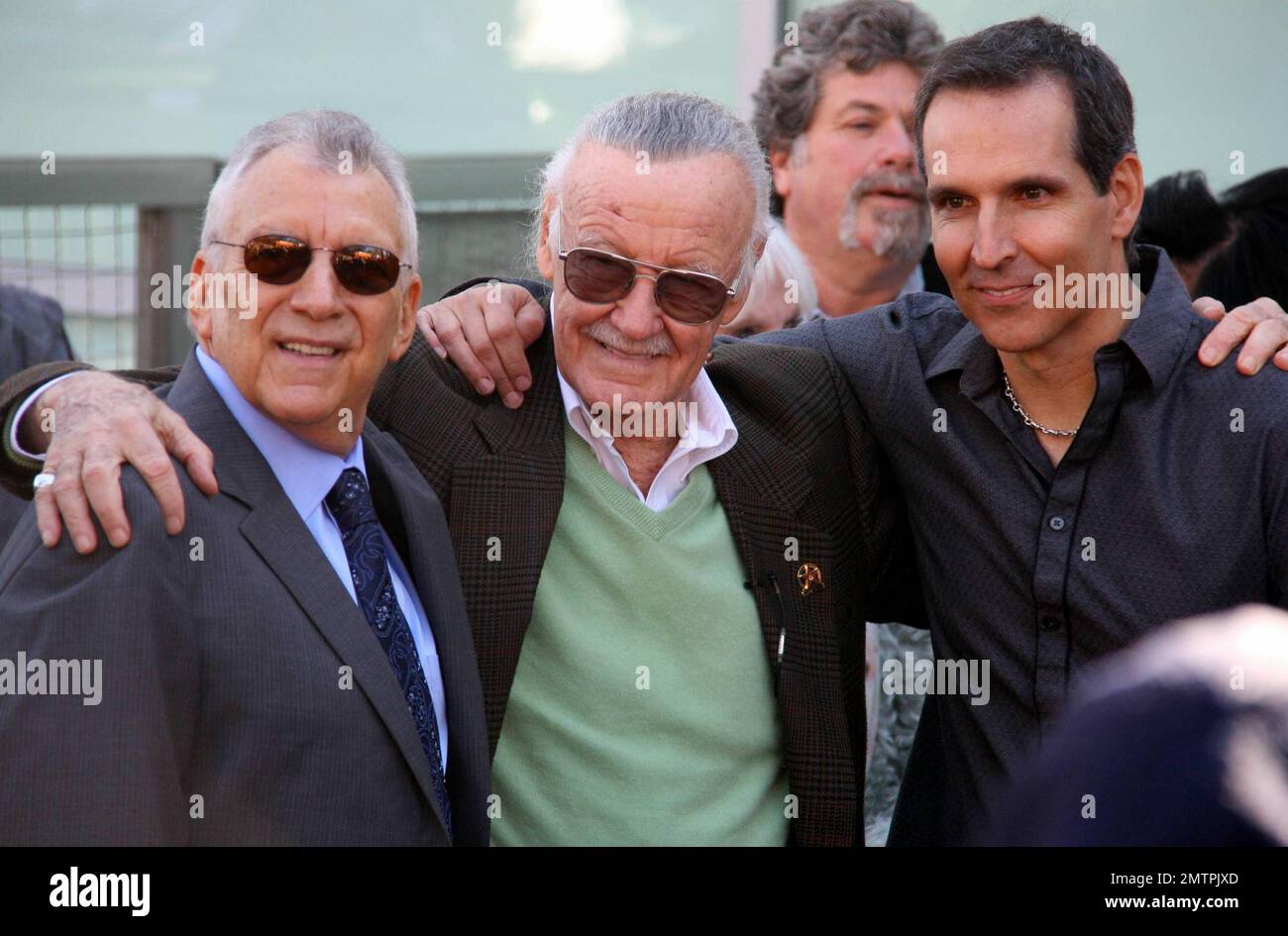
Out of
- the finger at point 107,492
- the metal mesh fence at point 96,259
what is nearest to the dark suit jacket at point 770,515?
the finger at point 107,492

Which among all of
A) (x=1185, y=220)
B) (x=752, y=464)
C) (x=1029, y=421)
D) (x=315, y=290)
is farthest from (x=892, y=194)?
(x=315, y=290)

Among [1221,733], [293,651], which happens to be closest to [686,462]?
[293,651]

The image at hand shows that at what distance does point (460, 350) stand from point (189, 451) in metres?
0.93

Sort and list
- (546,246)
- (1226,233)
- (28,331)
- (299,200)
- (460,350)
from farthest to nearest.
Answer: (28,331) → (1226,233) → (546,246) → (460,350) → (299,200)

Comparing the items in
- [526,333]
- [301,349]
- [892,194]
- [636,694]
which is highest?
[892,194]

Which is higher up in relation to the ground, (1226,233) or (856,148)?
(856,148)

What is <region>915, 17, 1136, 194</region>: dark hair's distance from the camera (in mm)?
2916

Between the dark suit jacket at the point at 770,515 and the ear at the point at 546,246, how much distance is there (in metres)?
0.14

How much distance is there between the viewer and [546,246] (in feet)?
10.1

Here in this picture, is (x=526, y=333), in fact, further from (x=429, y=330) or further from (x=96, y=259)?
(x=96, y=259)

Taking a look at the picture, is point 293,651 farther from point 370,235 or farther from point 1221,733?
point 1221,733

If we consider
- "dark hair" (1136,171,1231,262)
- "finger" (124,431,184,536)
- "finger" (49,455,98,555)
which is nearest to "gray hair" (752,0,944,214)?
"dark hair" (1136,171,1231,262)

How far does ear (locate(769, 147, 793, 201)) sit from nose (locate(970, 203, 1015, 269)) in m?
1.90

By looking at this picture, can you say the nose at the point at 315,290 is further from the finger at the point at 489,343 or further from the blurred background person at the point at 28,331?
the blurred background person at the point at 28,331
